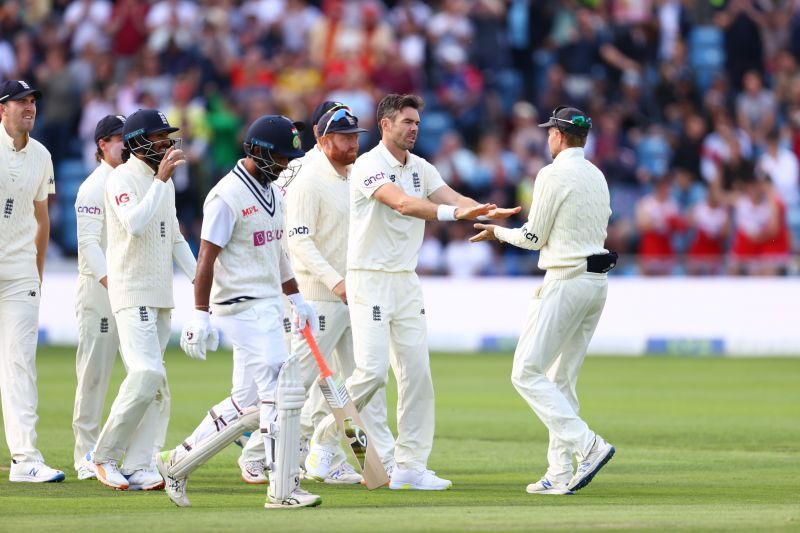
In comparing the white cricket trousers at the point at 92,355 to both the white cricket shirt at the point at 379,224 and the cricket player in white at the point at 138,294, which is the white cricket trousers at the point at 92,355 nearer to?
the cricket player in white at the point at 138,294

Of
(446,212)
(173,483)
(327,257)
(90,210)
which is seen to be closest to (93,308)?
(90,210)

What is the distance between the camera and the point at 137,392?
10.1 meters

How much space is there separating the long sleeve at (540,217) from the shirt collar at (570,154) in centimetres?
17

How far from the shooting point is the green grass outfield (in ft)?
27.7

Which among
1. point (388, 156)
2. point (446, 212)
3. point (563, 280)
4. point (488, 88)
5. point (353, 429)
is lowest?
point (353, 429)

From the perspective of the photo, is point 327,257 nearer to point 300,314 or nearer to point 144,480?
point 300,314

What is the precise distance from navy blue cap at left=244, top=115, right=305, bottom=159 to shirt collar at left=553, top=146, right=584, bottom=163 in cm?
199

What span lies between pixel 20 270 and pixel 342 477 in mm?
2817

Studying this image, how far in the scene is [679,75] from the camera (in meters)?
26.4

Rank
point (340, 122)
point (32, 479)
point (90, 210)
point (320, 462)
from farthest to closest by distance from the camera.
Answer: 1. point (90, 210)
2. point (340, 122)
3. point (320, 462)
4. point (32, 479)

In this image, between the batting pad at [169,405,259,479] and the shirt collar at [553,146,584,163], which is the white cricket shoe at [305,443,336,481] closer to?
the batting pad at [169,405,259,479]

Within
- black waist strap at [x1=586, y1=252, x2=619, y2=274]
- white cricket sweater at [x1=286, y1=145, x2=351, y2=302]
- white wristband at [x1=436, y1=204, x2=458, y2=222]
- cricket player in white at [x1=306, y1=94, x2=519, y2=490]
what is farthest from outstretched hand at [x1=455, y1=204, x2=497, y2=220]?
white cricket sweater at [x1=286, y1=145, x2=351, y2=302]

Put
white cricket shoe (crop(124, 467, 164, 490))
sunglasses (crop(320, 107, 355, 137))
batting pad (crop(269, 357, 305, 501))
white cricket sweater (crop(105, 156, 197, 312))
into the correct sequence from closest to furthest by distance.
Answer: batting pad (crop(269, 357, 305, 501)), white cricket sweater (crop(105, 156, 197, 312)), white cricket shoe (crop(124, 467, 164, 490)), sunglasses (crop(320, 107, 355, 137))

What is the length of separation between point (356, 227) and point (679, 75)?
16771 millimetres
